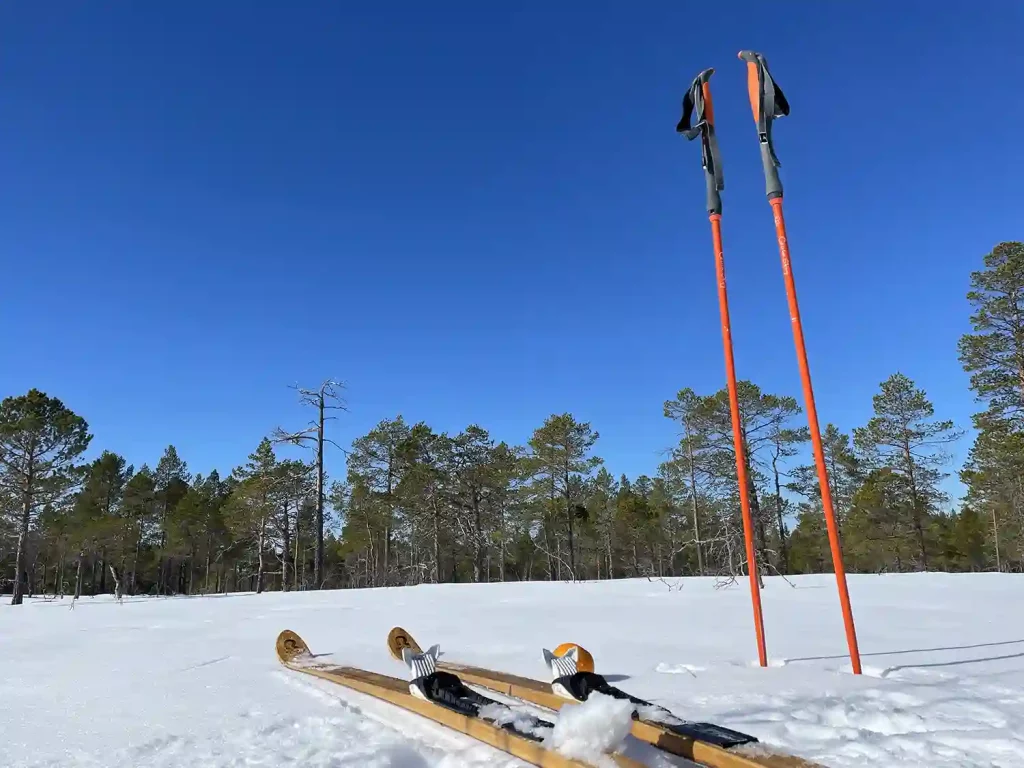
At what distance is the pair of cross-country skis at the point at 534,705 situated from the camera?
91.7 inches

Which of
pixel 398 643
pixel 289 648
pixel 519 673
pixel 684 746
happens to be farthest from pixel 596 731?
pixel 289 648

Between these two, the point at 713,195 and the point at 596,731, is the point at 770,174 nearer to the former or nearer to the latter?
the point at 713,195

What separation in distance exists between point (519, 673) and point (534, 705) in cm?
102

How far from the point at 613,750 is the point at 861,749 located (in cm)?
115

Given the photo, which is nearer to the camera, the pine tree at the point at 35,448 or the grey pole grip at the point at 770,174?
the grey pole grip at the point at 770,174

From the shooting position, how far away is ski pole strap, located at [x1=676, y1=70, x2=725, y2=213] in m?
5.48

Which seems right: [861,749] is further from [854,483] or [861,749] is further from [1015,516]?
[854,483]

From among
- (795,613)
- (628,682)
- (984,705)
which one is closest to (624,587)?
(795,613)

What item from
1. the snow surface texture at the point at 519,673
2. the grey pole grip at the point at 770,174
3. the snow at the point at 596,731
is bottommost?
the snow surface texture at the point at 519,673

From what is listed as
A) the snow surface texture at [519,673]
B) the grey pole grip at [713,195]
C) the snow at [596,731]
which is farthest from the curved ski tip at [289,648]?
the grey pole grip at [713,195]

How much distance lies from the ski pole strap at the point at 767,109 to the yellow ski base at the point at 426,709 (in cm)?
427

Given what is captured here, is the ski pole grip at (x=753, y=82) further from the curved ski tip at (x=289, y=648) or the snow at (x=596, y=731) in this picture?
the curved ski tip at (x=289, y=648)

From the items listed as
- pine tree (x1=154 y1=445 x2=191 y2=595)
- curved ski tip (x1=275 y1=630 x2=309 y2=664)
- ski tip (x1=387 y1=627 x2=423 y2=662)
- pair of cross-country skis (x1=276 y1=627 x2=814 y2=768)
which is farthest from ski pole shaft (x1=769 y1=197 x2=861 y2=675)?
pine tree (x1=154 y1=445 x2=191 y2=595)

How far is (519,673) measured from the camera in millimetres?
4676
